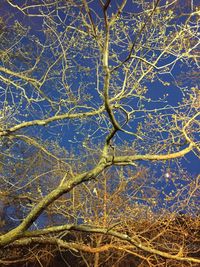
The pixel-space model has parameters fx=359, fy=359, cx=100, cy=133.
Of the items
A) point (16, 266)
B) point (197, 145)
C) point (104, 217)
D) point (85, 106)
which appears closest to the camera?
point (197, 145)

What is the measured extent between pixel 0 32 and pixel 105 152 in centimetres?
417

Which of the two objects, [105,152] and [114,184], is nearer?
[105,152]

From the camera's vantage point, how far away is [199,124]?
7.18 m

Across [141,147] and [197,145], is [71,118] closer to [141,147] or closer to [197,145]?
[141,147]

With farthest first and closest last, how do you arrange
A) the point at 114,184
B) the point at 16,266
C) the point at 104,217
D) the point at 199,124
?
the point at 16,266 < the point at 114,184 < the point at 104,217 < the point at 199,124

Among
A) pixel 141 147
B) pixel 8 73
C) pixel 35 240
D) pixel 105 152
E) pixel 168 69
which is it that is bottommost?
pixel 35 240

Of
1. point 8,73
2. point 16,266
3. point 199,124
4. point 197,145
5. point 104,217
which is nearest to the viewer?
point 197,145

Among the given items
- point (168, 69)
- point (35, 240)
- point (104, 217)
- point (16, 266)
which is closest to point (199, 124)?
point (168, 69)

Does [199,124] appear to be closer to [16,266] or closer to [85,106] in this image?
[85,106]

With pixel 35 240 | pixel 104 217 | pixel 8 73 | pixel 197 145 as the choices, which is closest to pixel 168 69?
pixel 197 145

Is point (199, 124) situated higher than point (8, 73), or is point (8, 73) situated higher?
point (8, 73)

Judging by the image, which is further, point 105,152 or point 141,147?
point 141,147

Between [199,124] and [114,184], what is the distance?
9103 millimetres

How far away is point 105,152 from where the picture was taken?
6.63 m
